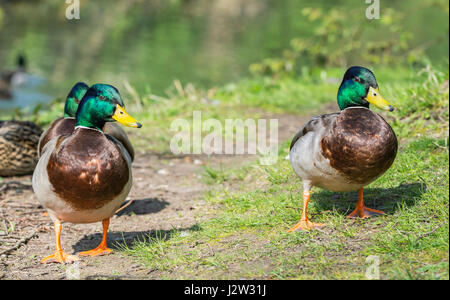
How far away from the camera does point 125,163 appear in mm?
3189

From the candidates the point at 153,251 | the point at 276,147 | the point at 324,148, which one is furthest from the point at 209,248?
the point at 276,147

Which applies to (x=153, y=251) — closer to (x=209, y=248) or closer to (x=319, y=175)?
(x=209, y=248)

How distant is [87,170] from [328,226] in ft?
4.81

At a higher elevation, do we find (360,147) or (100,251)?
(360,147)

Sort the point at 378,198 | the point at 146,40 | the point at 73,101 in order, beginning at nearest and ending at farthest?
the point at 378,198
the point at 73,101
the point at 146,40

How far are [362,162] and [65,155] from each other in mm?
1653

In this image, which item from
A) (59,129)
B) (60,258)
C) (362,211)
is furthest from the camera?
(59,129)

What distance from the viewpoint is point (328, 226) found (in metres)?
3.34

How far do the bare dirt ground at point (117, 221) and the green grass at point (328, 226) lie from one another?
0.17 m

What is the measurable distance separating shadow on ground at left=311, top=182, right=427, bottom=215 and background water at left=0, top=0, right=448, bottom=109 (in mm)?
6060

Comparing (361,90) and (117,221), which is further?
(117,221)

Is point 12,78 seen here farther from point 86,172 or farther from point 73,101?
point 86,172

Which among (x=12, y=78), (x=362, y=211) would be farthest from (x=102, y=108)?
(x=12, y=78)

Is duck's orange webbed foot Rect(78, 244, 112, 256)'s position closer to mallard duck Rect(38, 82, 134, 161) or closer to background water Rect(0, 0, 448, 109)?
mallard duck Rect(38, 82, 134, 161)
